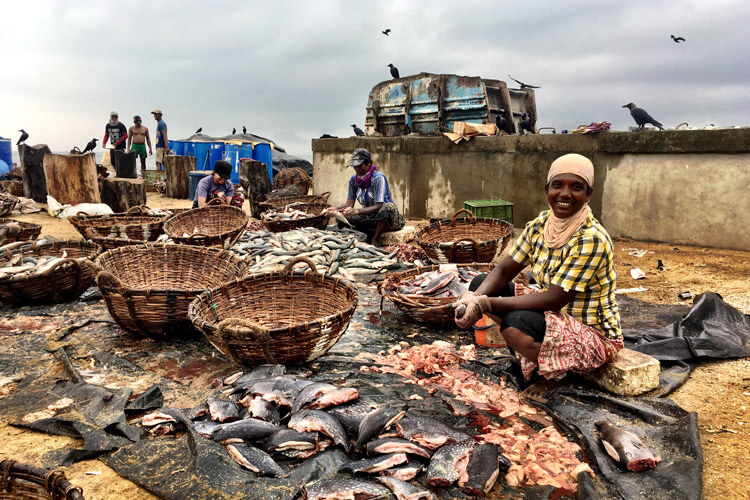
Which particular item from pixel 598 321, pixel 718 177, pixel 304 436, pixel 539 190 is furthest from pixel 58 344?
pixel 718 177

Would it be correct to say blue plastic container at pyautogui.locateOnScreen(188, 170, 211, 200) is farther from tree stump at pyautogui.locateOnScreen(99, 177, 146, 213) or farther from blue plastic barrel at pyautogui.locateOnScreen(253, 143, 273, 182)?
blue plastic barrel at pyautogui.locateOnScreen(253, 143, 273, 182)

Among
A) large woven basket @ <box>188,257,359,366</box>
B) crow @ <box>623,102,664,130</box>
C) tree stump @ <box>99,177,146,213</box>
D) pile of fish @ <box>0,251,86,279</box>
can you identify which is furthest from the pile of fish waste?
crow @ <box>623,102,664,130</box>

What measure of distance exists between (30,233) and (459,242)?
5.80 metres

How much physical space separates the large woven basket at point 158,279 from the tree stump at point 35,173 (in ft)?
31.3

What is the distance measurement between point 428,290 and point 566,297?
1770mm

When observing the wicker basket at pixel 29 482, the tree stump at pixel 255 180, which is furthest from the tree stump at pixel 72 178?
the wicker basket at pixel 29 482

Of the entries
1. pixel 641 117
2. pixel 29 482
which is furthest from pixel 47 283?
pixel 641 117

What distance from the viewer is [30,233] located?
7.00m

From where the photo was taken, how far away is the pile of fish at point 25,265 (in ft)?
15.2

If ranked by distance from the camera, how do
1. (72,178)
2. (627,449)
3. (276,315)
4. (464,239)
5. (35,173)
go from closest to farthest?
(627,449), (276,315), (464,239), (72,178), (35,173)

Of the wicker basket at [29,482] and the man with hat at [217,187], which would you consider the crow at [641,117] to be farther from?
the wicker basket at [29,482]

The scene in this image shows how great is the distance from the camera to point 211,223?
7.22m

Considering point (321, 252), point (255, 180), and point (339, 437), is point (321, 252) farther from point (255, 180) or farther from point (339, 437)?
point (255, 180)

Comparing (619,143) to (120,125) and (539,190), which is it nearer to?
(539,190)
